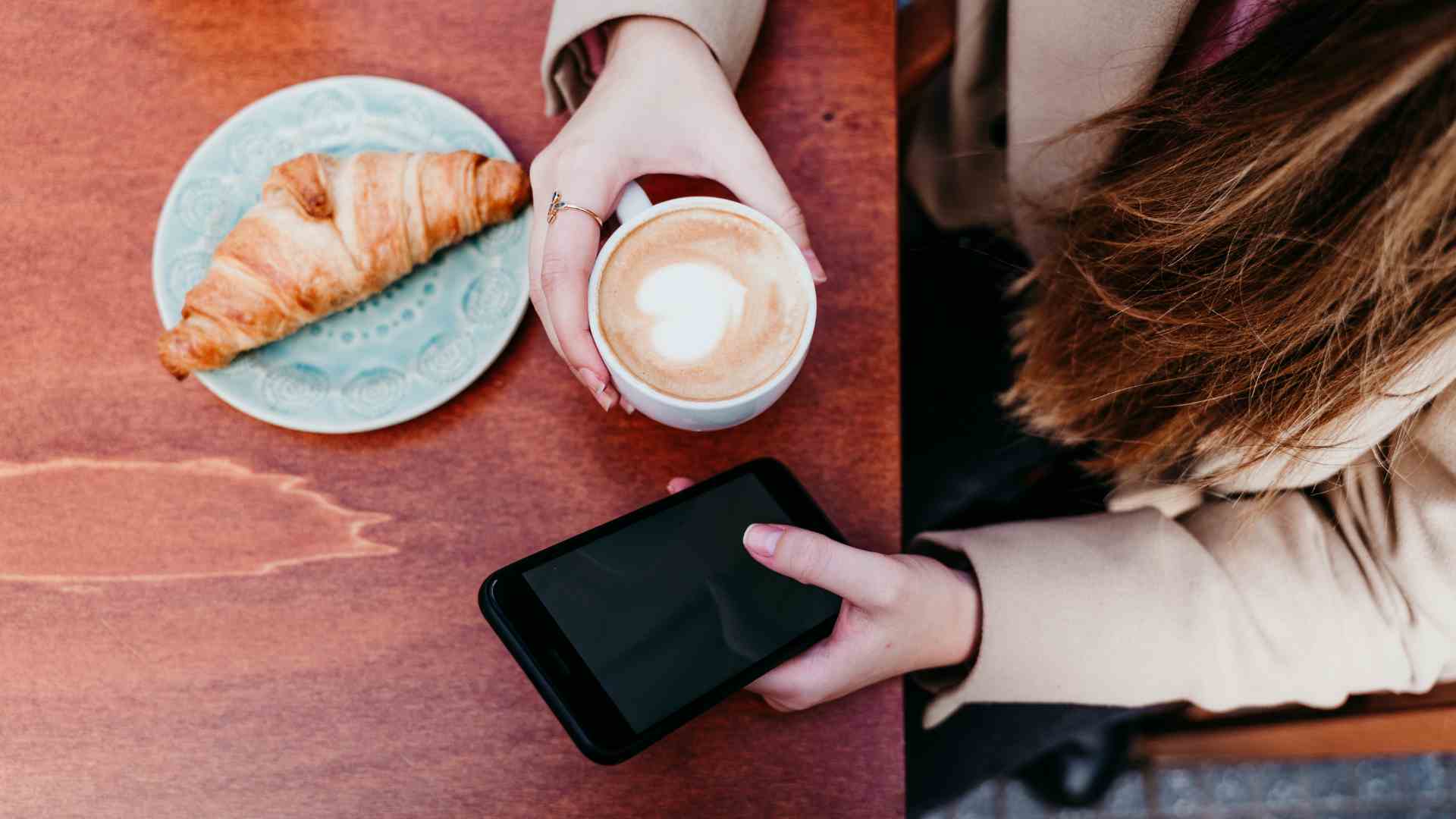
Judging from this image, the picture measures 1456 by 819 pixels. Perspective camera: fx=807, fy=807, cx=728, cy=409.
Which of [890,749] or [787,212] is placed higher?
[787,212]

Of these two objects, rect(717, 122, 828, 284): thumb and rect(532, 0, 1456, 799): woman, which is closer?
rect(532, 0, 1456, 799): woman

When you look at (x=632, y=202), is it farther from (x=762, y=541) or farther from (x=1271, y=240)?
(x=1271, y=240)

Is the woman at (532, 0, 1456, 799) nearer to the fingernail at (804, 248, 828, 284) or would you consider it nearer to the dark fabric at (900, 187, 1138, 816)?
the fingernail at (804, 248, 828, 284)

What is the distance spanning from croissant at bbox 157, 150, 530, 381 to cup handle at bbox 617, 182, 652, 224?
0.10m

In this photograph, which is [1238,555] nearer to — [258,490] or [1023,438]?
[1023,438]

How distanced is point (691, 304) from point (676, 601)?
0.21m

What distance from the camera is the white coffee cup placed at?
0.53 metres

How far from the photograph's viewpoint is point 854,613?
0.59m

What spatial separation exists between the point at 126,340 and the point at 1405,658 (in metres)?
1.07

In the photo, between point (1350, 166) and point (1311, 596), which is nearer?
point (1350, 166)

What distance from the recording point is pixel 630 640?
1.79 feet

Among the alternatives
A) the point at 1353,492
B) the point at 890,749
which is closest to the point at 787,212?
the point at 890,749

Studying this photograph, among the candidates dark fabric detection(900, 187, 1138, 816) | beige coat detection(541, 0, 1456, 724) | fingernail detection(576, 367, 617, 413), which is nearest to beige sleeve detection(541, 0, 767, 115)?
beige coat detection(541, 0, 1456, 724)

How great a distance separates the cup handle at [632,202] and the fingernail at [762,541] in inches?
9.5
